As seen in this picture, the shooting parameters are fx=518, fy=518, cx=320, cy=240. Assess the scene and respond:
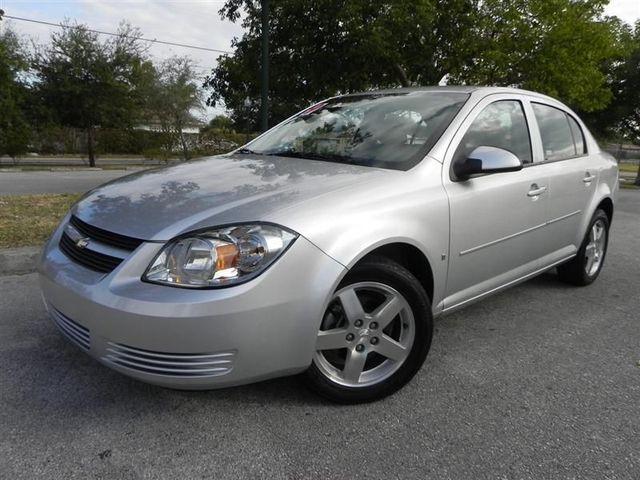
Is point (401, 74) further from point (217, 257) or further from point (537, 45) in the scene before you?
point (217, 257)

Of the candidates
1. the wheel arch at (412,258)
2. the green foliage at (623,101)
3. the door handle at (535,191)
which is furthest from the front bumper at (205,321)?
the green foliage at (623,101)

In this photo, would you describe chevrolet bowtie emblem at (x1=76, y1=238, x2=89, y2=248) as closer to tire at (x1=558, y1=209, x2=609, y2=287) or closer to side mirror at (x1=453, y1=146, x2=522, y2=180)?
side mirror at (x1=453, y1=146, x2=522, y2=180)

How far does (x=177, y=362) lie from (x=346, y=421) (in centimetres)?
80

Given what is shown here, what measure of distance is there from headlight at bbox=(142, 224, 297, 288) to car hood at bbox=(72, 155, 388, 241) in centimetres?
5

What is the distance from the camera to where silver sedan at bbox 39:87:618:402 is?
78.2 inches

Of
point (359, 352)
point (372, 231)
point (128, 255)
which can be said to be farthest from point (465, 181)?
point (128, 255)

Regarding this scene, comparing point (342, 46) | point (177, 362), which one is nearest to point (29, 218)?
point (177, 362)

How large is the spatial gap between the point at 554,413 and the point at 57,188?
468 inches

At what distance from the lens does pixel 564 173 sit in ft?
12.0

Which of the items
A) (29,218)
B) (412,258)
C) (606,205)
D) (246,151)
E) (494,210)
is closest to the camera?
(412,258)

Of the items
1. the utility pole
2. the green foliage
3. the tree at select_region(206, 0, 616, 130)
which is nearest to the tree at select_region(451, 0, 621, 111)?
the tree at select_region(206, 0, 616, 130)

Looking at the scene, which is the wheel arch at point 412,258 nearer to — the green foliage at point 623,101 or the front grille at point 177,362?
the front grille at point 177,362

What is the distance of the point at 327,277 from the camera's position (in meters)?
2.11

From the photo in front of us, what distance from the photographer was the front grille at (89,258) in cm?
213
